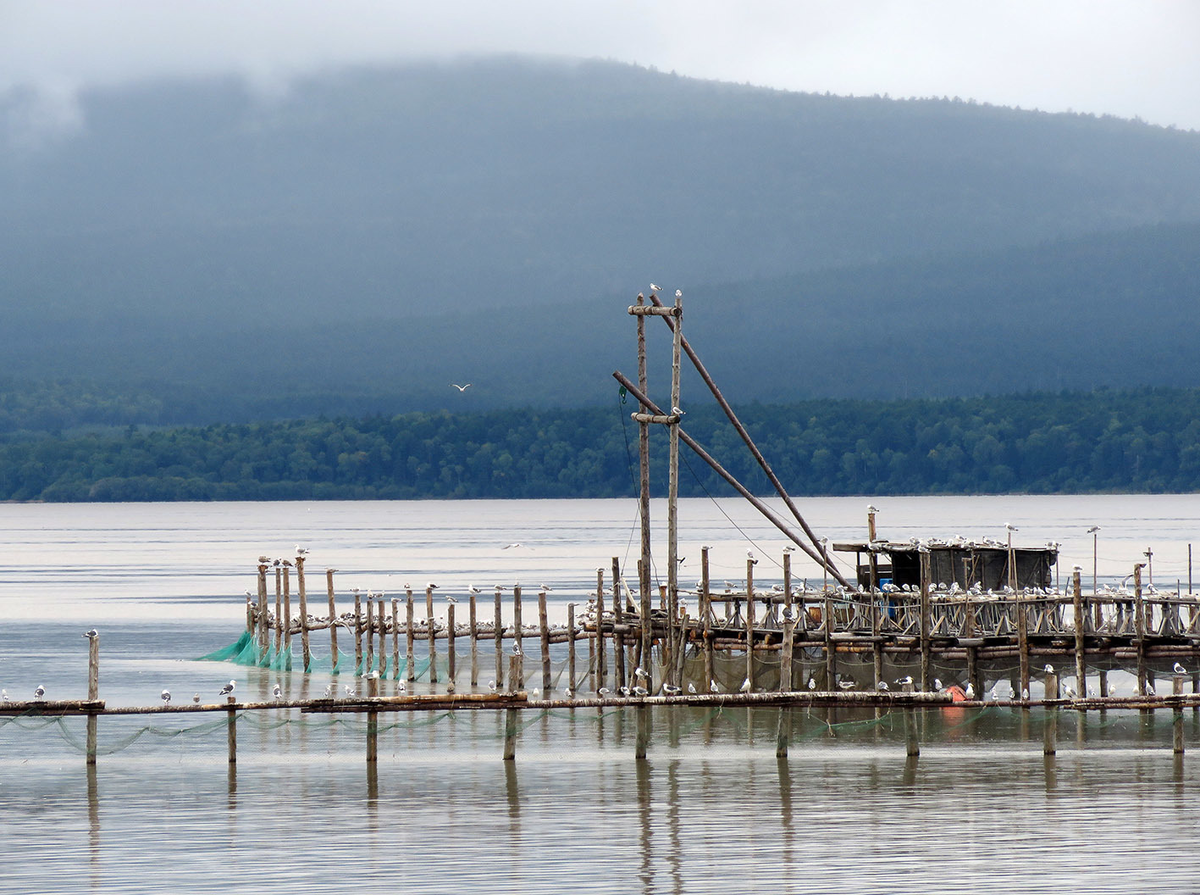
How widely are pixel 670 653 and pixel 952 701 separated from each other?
11791 millimetres

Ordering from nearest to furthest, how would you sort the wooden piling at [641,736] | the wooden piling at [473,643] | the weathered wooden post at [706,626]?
1. the wooden piling at [641,736]
2. the weathered wooden post at [706,626]
3. the wooden piling at [473,643]

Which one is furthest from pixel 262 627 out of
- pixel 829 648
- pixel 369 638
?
pixel 829 648

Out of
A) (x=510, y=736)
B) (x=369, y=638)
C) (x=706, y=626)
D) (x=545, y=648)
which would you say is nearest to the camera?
(x=510, y=736)

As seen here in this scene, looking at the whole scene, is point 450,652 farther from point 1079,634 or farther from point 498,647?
point 1079,634

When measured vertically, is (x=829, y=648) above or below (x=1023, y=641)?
below

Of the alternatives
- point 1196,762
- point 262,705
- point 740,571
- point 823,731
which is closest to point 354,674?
point 823,731

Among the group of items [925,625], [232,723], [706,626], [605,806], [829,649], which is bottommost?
[605,806]

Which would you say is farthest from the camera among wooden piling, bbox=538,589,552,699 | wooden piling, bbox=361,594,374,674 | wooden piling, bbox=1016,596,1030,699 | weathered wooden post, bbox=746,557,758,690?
wooden piling, bbox=361,594,374,674

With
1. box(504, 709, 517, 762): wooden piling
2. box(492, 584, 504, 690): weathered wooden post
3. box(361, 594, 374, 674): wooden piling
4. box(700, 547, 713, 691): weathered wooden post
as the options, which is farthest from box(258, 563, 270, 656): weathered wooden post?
box(504, 709, 517, 762): wooden piling

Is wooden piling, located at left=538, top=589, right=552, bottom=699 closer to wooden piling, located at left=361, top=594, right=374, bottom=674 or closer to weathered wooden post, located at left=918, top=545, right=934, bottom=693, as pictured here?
wooden piling, located at left=361, top=594, right=374, bottom=674

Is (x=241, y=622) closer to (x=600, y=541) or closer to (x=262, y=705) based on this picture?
(x=262, y=705)

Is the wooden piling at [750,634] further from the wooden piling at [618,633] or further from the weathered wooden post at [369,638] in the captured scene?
the weathered wooden post at [369,638]

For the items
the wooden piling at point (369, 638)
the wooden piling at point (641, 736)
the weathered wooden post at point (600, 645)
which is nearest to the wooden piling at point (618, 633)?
the weathered wooden post at point (600, 645)

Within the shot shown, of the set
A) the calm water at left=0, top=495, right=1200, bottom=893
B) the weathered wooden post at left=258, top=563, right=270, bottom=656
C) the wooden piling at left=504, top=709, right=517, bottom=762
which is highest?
the weathered wooden post at left=258, top=563, right=270, bottom=656
